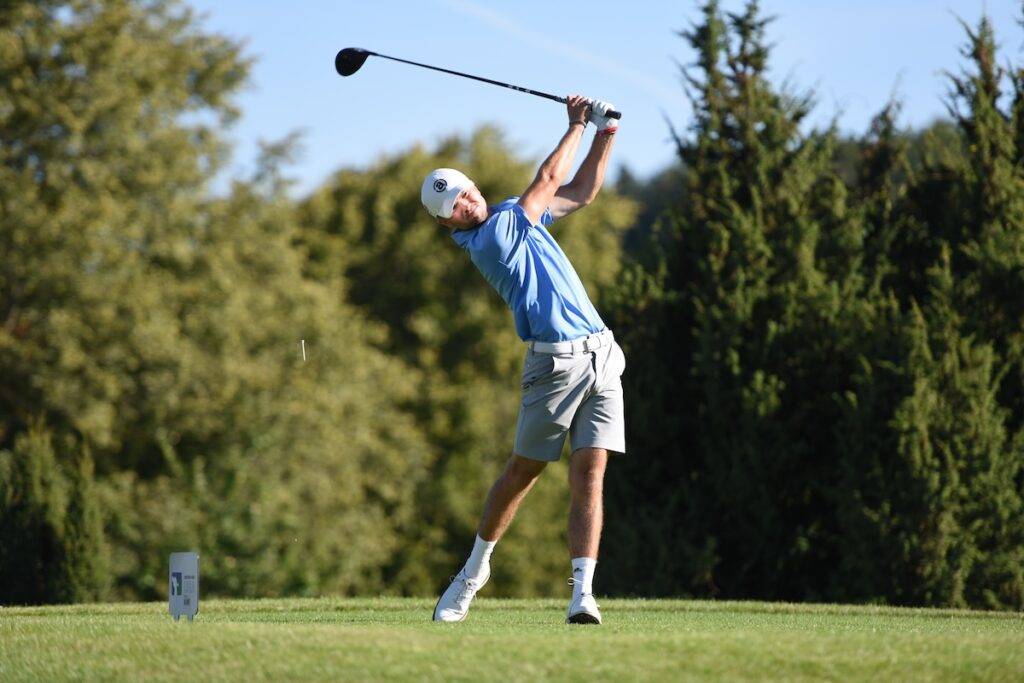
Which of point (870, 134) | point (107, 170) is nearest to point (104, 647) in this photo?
point (870, 134)

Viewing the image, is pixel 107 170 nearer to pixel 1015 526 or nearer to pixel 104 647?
pixel 1015 526

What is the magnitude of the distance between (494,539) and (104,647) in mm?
2059

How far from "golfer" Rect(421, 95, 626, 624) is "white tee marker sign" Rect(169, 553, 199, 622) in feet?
5.16

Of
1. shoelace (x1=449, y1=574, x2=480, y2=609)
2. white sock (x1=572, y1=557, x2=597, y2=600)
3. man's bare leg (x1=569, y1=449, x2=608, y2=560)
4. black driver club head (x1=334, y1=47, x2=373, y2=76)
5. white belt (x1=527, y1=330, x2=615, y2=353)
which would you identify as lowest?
shoelace (x1=449, y1=574, x2=480, y2=609)

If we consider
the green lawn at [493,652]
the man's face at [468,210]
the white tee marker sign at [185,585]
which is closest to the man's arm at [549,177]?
the man's face at [468,210]

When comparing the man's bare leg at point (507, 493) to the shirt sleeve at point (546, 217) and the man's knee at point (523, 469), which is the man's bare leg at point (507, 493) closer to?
the man's knee at point (523, 469)

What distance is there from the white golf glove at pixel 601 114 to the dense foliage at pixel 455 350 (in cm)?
677

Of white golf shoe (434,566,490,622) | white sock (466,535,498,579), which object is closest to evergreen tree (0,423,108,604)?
white golf shoe (434,566,490,622)

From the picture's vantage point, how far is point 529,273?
7477mm

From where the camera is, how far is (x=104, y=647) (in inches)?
270

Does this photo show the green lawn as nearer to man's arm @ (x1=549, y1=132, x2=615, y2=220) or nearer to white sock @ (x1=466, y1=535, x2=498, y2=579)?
white sock @ (x1=466, y1=535, x2=498, y2=579)

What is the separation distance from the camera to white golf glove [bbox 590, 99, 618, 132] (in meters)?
7.68

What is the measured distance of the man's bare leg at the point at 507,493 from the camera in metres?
7.61

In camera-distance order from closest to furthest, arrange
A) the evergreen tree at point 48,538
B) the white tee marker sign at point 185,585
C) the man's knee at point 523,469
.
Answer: the white tee marker sign at point 185,585 < the man's knee at point 523,469 < the evergreen tree at point 48,538
